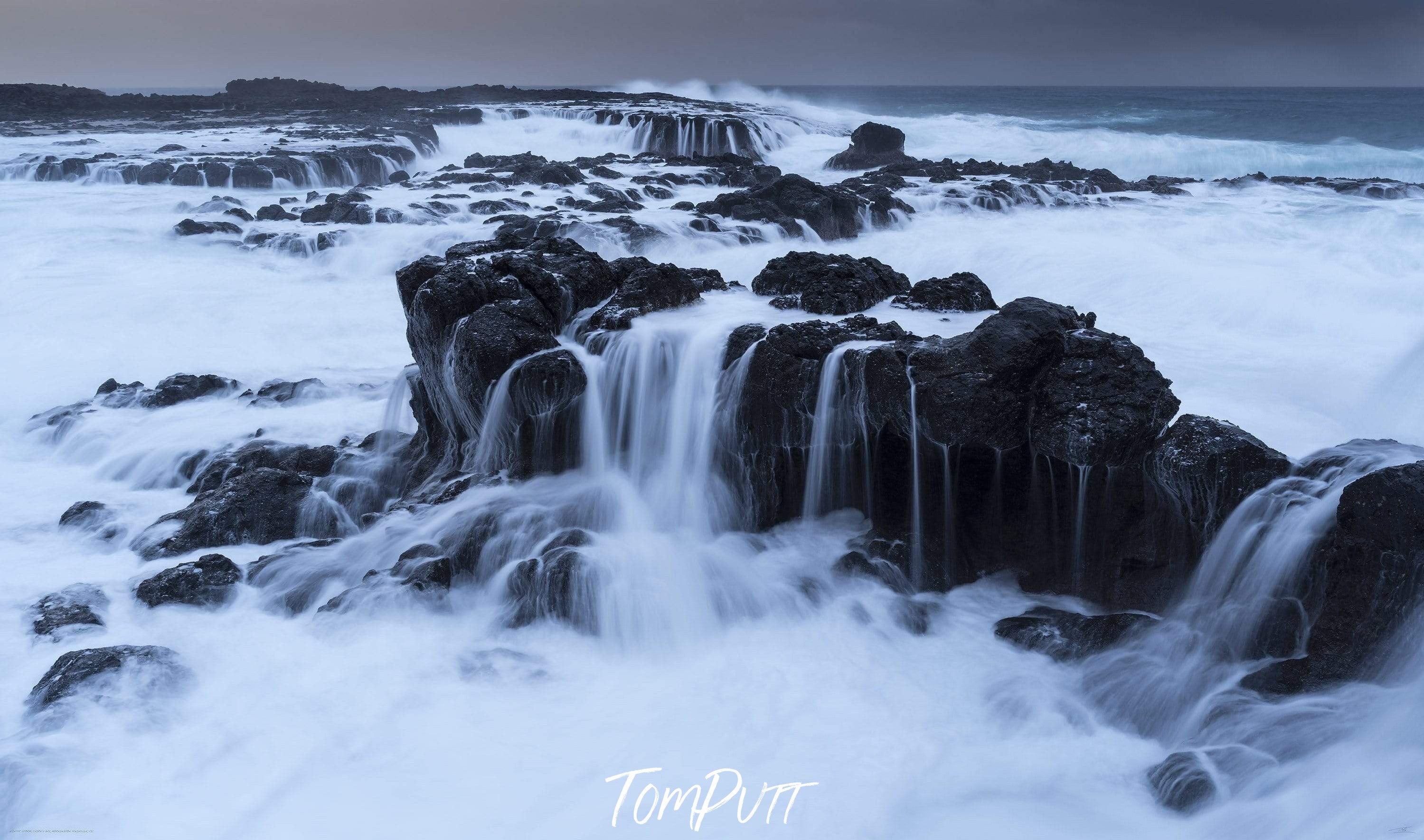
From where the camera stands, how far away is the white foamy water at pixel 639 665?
4.43m

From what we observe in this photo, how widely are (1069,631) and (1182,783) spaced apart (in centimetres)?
122

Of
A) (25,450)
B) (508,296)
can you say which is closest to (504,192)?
(25,450)

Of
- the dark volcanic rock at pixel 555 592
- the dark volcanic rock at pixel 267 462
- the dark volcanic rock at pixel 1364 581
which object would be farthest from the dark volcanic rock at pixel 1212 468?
the dark volcanic rock at pixel 267 462

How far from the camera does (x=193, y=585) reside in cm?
625

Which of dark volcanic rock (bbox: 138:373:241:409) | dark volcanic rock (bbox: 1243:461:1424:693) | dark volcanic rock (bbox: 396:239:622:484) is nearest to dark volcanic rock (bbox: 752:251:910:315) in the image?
dark volcanic rock (bbox: 396:239:622:484)

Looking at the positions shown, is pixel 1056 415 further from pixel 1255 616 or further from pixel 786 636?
pixel 786 636

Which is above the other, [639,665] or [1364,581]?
[1364,581]

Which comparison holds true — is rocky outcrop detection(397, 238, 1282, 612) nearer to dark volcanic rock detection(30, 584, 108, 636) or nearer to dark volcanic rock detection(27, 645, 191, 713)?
dark volcanic rock detection(27, 645, 191, 713)

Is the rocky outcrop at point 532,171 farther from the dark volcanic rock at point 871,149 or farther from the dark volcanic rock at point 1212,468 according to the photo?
the dark volcanic rock at point 1212,468

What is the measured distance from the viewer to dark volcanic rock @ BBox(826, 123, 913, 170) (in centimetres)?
2738

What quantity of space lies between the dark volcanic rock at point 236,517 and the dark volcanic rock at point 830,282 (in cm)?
444

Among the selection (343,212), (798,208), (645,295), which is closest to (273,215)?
(343,212)

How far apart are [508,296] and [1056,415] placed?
4.32 meters

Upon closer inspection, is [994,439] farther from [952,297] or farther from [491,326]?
[491,326]
